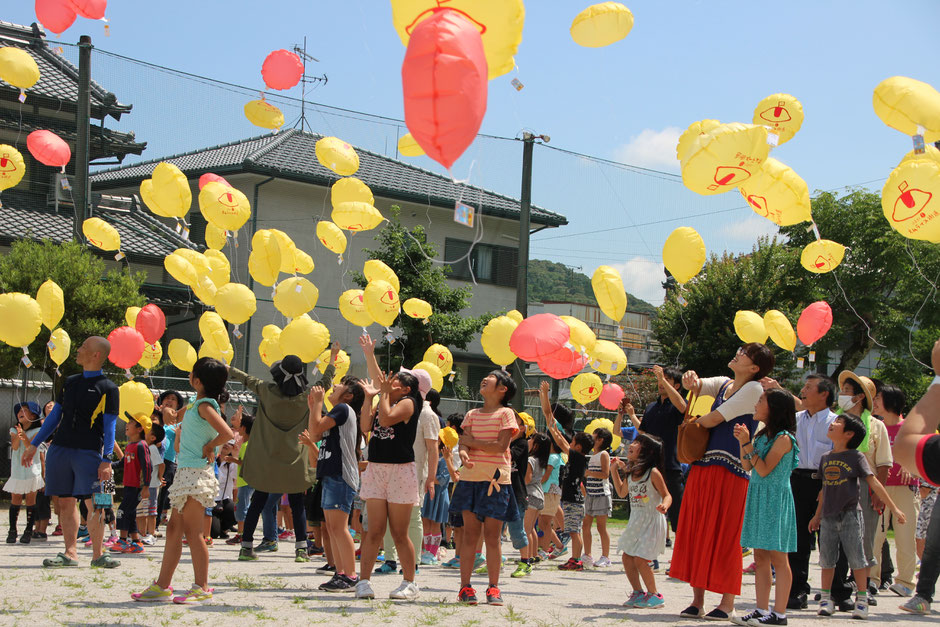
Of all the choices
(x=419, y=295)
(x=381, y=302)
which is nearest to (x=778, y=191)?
(x=381, y=302)

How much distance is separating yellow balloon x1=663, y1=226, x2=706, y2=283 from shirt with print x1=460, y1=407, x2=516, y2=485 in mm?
4000

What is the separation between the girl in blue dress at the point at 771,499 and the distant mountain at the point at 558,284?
616 inches

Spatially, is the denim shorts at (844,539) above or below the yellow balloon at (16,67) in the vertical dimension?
below

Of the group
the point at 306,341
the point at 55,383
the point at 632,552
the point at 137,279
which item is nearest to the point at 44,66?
the point at 137,279

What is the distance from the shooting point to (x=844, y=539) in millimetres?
6730

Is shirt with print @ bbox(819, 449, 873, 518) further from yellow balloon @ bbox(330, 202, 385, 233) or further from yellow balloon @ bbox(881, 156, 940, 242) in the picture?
yellow balloon @ bbox(330, 202, 385, 233)

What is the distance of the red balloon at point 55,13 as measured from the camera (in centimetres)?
962

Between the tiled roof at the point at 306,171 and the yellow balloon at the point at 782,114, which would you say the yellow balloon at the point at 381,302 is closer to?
the yellow balloon at the point at 782,114

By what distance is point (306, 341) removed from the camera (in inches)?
435

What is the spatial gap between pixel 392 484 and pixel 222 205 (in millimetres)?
5737

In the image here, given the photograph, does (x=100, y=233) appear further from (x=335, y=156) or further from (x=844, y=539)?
(x=844, y=539)

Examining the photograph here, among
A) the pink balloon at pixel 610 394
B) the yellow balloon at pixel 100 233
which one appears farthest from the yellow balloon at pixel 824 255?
the yellow balloon at pixel 100 233

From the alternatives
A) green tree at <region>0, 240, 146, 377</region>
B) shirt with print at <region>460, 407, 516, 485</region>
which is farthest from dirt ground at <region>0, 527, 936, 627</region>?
green tree at <region>0, 240, 146, 377</region>

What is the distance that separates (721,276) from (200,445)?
18805mm
